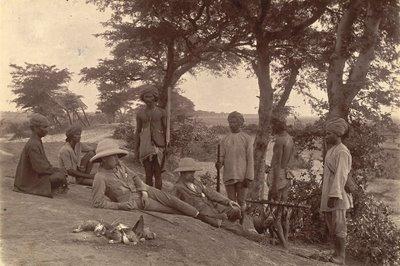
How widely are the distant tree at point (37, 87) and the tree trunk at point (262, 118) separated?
34.7 metres

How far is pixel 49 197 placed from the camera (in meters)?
7.01

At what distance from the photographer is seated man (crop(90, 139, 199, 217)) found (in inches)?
252

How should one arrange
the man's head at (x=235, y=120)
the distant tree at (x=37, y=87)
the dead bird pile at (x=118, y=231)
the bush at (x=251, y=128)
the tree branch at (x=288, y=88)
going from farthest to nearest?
the distant tree at (x=37, y=87), the bush at (x=251, y=128), the tree branch at (x=288, y=88), the man's head at (x=235, y=120), the dead bird pile at (x=118, y=231)

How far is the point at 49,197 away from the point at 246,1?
7.09m

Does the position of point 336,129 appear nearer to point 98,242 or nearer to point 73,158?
point 98,242

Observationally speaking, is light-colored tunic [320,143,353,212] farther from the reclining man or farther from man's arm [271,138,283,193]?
man's arm [271,138,283,193]

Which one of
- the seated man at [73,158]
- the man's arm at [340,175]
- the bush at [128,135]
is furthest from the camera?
the bush at [128,135]

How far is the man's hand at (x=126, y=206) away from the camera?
250 inches

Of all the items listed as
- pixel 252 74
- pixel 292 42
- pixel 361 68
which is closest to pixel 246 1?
pixel 292 42

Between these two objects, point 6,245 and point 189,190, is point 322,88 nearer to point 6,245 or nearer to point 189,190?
point 189,190

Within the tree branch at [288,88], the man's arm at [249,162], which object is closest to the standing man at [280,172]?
the man's arm at [249,162]

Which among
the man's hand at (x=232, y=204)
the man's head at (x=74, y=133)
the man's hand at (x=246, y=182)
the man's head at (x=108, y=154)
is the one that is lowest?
the man's hand at (x=232, y=204)

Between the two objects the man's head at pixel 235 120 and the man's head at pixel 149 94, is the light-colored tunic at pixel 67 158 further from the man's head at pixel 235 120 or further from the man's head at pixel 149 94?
the man's head at pixel 235 120

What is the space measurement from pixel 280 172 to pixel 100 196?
3.18 metres
